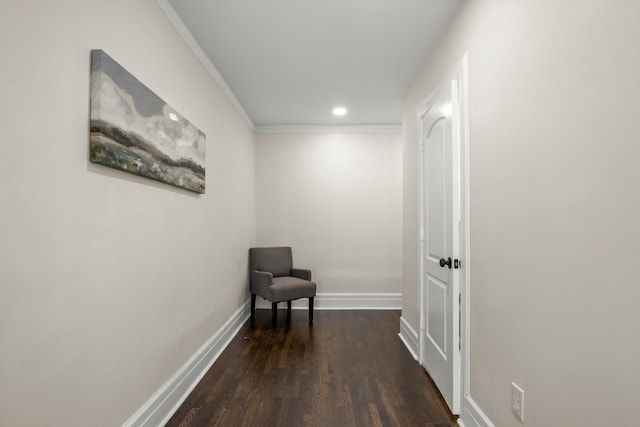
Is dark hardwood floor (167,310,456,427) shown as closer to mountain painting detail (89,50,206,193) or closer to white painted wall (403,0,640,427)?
white painted wall (403,0,640,427)

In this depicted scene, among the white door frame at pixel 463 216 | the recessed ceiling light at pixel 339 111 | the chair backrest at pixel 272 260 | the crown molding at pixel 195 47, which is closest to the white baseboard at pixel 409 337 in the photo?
the white door frame at pixel 463 216

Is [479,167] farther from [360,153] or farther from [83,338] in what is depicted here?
[360,153]

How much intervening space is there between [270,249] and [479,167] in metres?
3.30

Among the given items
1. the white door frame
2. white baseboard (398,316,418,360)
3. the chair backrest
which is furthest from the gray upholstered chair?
the white door frame

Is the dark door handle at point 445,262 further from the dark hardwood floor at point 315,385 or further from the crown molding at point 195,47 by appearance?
the crown molding at point 195,47

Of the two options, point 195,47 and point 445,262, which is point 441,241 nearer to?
point 445,262

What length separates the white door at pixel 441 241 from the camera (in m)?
2.31

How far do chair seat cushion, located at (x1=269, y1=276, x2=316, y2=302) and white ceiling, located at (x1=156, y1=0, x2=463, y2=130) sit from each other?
210cm

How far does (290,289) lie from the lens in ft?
13.9

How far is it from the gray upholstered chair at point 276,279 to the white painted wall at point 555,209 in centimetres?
250

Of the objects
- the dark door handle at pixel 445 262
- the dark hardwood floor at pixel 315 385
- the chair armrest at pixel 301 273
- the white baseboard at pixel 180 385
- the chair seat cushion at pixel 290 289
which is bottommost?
the dark hardwood floor at pixel 315 385

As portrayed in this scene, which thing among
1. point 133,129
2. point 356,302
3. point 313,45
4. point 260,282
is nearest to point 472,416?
point 133,129

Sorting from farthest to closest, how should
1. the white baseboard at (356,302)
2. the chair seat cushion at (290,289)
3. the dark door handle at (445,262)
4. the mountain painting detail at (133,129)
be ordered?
the white baseboard at (356,302)
the chair seat cushion at (290,289)
the dark door handle at (445,262)
the mountain painting detail at (133,129)

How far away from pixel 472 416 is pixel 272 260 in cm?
318
